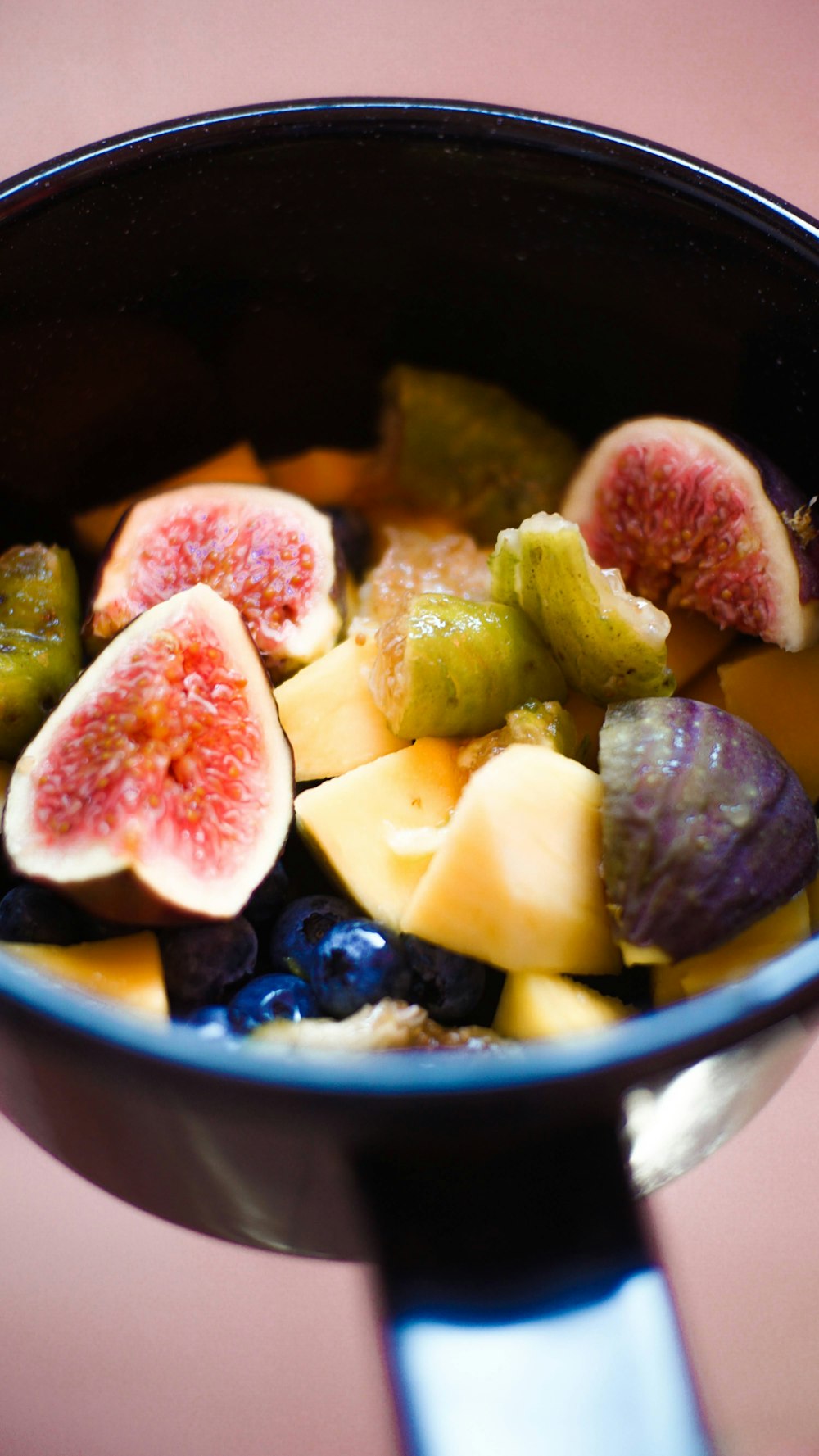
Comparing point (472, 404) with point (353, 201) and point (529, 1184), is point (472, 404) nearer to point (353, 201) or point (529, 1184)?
point (353, 201)

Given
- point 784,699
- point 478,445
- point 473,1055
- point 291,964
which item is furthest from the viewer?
point 478,445

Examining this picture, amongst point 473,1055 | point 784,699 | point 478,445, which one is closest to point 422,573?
point 478,445

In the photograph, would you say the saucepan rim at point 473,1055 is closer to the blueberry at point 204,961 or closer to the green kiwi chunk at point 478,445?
the blueberry at point 204,961

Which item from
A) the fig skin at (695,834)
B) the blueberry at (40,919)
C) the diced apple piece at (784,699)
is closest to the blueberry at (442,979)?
the fig skin at (695,834)

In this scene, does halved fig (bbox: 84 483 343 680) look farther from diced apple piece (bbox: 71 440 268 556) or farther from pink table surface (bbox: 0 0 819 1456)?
pink table surface (bbox: 0 0 819 1456)

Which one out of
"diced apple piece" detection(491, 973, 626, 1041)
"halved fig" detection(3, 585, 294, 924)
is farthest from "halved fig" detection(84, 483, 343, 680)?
"diced apple piece" detection(491, 973, 626, 1041)

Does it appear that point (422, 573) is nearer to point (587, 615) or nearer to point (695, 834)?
point (587, 615)
